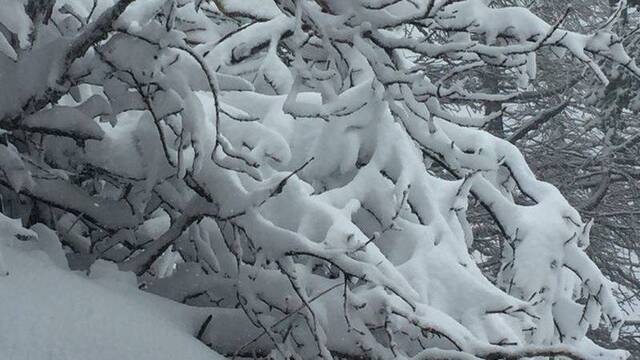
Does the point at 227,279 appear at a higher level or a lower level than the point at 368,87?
lower

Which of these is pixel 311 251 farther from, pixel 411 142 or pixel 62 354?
pixel 411 142

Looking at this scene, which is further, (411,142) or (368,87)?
(411,142)

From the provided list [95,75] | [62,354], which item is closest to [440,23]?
[95,75]

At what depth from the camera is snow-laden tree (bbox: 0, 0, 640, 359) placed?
85.5 inches

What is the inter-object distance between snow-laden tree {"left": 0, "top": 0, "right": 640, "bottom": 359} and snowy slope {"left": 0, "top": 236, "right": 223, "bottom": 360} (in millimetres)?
180

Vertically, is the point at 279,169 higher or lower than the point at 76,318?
lower

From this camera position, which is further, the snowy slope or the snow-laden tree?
the snow-laden tree

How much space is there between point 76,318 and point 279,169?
1120 mm

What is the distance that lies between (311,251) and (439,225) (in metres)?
0.83

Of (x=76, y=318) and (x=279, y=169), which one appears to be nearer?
(x=76, y=318)

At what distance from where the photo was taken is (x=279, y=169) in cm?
297

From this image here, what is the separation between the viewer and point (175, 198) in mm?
2490

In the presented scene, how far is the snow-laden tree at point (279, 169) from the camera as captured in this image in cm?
217

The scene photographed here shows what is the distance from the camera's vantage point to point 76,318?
77.6 inches
